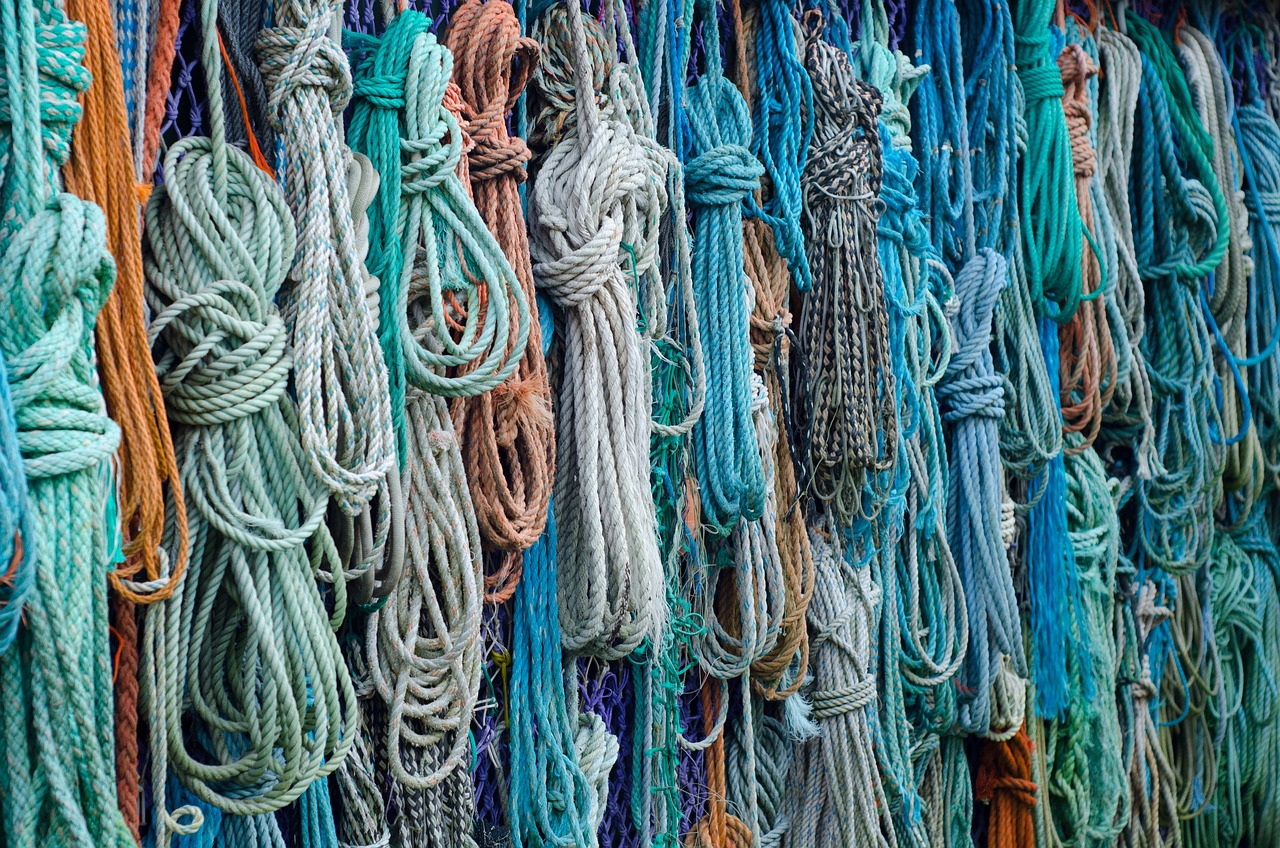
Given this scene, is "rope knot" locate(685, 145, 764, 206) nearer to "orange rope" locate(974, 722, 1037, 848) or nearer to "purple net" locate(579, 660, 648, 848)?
"purple net" locate(579, 660, 648, 848)

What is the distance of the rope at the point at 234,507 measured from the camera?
1.60 metres

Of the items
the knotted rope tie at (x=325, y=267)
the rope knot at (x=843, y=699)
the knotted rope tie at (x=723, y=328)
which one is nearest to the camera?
the knotted rope tie at (x=325, y=267)

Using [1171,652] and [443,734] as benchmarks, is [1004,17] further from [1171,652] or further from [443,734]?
[443,734]

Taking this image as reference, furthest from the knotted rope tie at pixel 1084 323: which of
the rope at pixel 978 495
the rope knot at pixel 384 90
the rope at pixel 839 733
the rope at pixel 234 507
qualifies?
the rope at pixel 234 507

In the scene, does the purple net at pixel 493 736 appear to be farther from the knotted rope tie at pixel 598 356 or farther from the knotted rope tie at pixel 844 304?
the knotted rope tie at pixel 844 304

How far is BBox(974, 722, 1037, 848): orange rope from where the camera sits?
2.92m

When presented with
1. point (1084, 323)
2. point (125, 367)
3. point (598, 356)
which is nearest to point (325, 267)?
point (125, 367)

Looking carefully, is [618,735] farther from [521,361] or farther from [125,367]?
[125,367]

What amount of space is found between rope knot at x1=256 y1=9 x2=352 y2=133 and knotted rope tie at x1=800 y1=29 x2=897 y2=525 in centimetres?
108

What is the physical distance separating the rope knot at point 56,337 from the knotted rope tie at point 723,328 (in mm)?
1166

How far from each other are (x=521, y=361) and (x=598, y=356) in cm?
15

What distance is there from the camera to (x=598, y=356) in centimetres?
211

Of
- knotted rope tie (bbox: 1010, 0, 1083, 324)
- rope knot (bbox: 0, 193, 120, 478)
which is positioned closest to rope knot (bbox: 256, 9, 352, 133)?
rope knot (bbox: 0, 193, 120, 478)

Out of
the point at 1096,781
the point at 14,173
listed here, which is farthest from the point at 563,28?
the point at 1096,781
